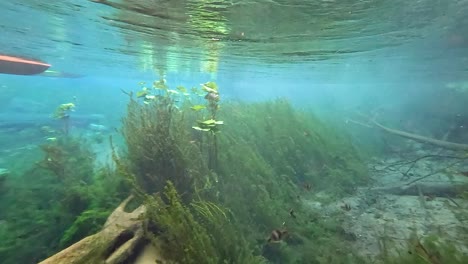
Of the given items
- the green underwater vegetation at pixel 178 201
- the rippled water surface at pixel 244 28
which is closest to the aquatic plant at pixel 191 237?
the green underwater vegetation at pixel 178 201

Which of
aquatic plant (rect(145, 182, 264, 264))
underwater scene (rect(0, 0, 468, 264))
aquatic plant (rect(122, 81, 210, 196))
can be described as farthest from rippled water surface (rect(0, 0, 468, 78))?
aquatic plant (rect(145, 182, 264, 264))

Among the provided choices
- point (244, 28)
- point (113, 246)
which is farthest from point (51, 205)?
point (244, 28)

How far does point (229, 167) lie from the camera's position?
30.7 feet

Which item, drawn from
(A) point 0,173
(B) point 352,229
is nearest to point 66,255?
(A) point 0,173

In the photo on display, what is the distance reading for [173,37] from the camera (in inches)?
631

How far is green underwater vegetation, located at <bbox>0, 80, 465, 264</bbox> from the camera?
5.40m

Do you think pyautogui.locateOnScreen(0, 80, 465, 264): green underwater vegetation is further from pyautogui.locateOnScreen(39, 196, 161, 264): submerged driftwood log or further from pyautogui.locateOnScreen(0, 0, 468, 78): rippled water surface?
pyautogui.locateOnScreen(0, 0, 468, 78): rippled water surface

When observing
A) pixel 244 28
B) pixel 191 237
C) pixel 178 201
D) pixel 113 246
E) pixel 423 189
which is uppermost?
pixel 244 28

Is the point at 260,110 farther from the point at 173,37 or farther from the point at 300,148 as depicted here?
the point at 173,37

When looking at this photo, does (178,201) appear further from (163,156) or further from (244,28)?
(244,28)

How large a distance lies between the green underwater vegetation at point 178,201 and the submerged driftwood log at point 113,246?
268mm

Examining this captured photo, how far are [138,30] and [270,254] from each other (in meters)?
12.4

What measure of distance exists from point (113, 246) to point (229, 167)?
4.73 metres

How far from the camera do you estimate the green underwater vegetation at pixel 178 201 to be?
540cm
